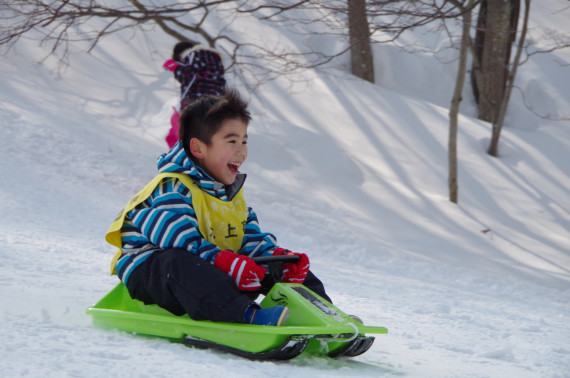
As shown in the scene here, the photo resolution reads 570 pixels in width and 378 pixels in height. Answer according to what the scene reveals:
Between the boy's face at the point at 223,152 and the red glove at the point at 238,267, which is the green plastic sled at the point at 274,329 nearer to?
the red glove at the point at 238,267

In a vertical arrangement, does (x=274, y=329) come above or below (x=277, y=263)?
below

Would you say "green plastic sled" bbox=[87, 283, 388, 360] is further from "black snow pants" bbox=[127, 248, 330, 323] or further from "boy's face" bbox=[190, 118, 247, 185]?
"boy's face" bbox=[190, 118, 247, 185]

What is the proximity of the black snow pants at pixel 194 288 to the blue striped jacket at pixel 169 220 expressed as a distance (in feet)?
0.19

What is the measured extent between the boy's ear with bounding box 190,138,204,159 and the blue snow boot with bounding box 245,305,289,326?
2.46 feet

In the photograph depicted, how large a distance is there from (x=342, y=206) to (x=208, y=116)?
195 inches

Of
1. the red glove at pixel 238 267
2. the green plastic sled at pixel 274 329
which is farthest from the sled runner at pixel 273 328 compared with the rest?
the red glove at pixel 238 267

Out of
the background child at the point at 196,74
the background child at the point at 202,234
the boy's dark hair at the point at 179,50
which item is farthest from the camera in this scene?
the boy's dark hair at the point at 179,50

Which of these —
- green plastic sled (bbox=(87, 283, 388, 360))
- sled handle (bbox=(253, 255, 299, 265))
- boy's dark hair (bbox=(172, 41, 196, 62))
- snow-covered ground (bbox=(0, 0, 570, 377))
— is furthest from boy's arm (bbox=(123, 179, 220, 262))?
boy's dark hair (bbox=(172, 41, 196, 62))

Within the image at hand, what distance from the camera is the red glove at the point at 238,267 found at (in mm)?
2621

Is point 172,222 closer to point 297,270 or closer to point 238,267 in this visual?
point 238,267

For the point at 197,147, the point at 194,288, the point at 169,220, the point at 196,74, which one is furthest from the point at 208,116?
the point at 196,74

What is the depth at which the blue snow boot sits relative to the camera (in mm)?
2539

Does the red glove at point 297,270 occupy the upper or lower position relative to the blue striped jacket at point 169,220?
lower

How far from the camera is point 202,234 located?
9.32 ft
